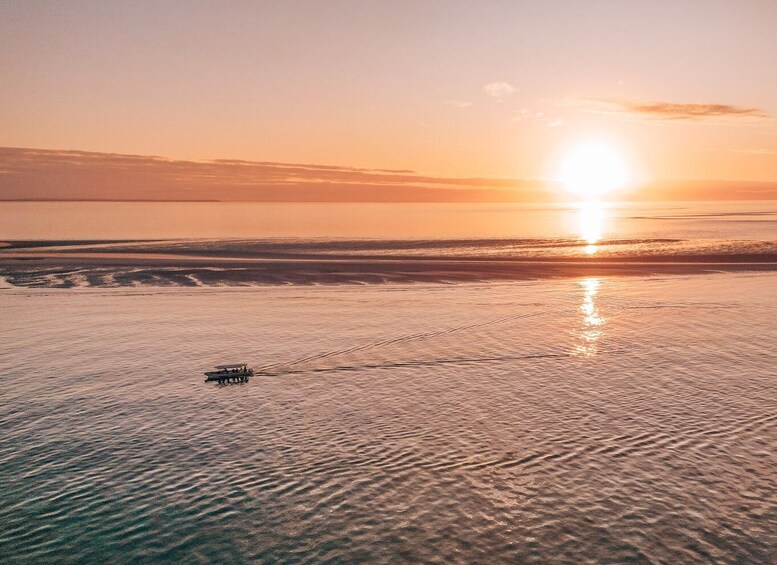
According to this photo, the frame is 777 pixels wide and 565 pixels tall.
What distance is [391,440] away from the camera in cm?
3394

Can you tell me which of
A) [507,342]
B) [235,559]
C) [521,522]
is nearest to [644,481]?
[521,522]

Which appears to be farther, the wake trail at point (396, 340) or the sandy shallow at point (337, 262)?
the sandy shallow at point (337, 262)

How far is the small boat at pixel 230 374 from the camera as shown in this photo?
146ft

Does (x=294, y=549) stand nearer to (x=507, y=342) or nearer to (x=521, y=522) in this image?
(x=521, y=522)

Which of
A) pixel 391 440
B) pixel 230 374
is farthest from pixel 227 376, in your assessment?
pixel 391 440

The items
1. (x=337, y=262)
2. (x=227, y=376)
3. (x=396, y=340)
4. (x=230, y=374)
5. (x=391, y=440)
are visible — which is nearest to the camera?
(x=391, y=440)

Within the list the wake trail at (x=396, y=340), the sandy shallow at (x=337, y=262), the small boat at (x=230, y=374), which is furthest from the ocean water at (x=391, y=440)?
the sandy shallow at (x=337, y=262)

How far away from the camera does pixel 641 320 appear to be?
216 feet

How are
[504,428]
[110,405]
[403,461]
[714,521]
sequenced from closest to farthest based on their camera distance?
1. [714,521]
2. [403,461]
3. [504,428]
4. [110,405]

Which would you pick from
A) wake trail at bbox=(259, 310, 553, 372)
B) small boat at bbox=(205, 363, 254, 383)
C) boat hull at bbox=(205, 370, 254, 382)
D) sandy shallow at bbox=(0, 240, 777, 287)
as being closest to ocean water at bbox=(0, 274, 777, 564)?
wake trail at bbox=(259, 310, 553, 372)

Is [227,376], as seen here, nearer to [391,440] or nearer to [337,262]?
[391,440]

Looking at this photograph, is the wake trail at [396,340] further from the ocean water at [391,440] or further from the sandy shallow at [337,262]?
the sandy shallow at [337,262]

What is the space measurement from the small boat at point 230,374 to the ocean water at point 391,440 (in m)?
0.88

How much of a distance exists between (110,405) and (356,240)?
13505cm
